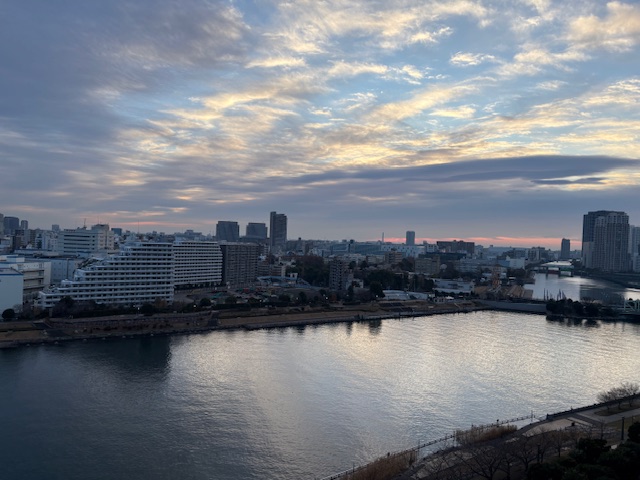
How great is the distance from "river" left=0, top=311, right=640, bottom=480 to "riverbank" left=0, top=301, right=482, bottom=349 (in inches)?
18.0

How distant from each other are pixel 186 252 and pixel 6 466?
14351 millimetres

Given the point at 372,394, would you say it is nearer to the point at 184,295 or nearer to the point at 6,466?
the point at 6,466

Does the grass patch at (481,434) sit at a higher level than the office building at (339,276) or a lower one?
lower

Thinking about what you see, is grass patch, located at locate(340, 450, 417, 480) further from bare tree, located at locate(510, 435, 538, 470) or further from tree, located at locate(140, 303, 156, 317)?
tree, located at locate(140, 303, 156, 317)

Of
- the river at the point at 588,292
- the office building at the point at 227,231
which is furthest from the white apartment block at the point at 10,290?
the office building at the point at 227,231

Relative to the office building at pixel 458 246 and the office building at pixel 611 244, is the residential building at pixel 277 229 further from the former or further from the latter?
the office building at pixel 611 244

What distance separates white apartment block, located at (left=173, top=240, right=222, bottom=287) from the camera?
1877cm

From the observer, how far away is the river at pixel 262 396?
17.0 ft

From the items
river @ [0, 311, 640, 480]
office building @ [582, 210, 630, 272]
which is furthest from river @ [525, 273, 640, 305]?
river @ [0, 311, 640, 480]

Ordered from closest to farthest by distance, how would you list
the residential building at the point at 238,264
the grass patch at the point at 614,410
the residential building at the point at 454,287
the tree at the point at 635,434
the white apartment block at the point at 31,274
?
the tree at the point at 635,434 → the grass patch at the point at 614,410 → the white apartment block at the point at 31,274 → the residential building at the point at 238,264 → the residential building at the point at 454,287

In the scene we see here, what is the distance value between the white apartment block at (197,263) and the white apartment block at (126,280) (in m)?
4.43

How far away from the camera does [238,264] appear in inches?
A: 854

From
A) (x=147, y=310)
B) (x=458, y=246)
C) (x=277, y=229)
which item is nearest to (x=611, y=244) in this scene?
(x=458, y=246)

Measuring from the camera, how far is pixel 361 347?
10797 millimetres
